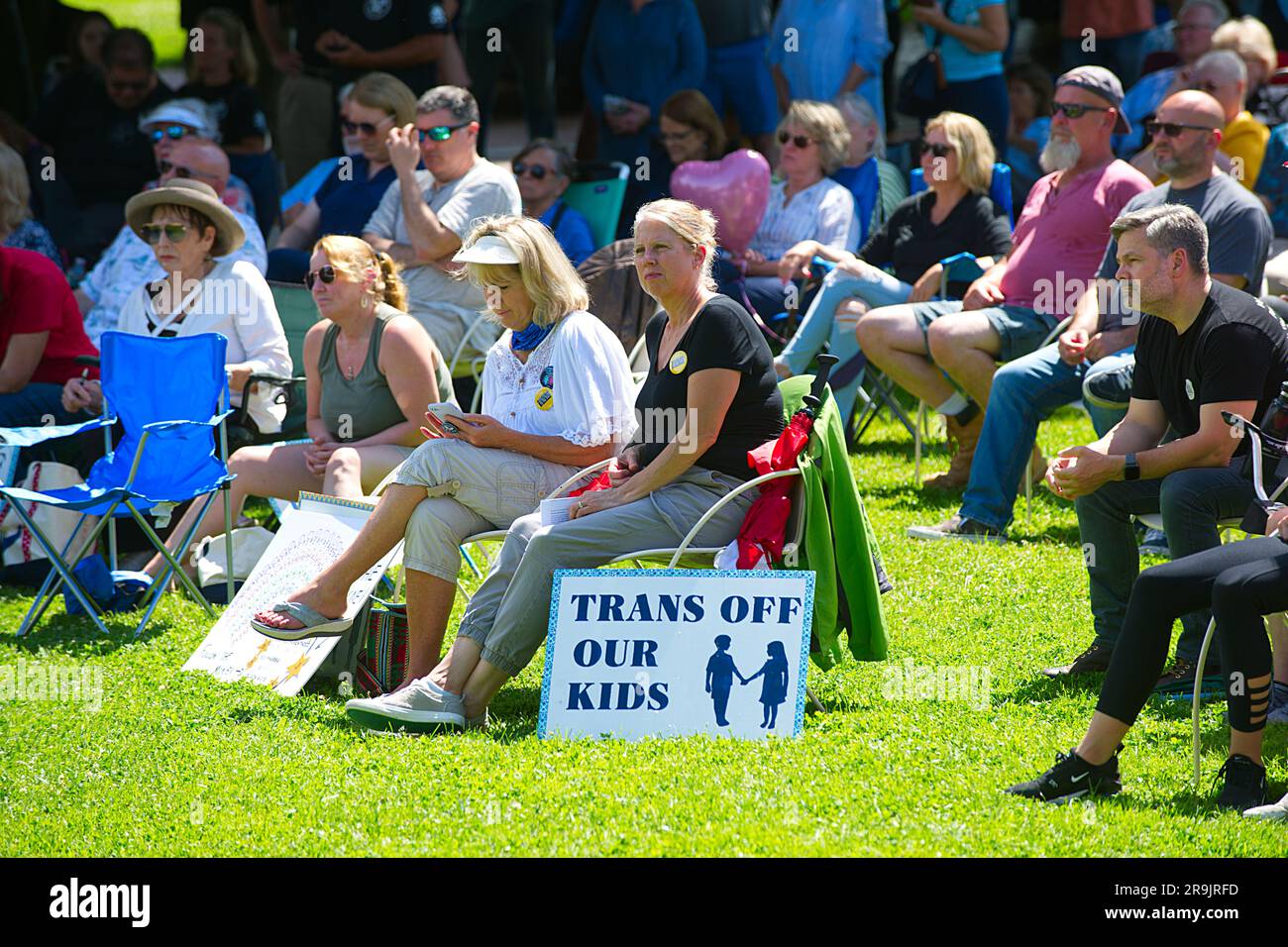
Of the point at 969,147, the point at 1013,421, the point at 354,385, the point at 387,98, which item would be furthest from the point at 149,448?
the point at 969,147

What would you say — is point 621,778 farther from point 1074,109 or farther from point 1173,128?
point 1074,109

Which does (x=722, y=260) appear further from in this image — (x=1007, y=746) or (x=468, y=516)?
(x=1007, y=746)

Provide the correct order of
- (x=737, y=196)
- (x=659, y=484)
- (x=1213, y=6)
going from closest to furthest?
(x=659, y=484)
(x=737, y=196)
(x=1213, y=6)

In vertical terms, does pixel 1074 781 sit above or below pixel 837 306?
below

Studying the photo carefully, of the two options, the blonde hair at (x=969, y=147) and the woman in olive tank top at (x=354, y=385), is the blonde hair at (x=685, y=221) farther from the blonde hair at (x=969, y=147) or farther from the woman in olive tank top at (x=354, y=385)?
the blonde hair at (x=969, y=147)

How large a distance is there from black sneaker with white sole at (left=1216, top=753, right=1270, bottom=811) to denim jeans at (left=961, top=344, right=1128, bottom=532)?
280cm

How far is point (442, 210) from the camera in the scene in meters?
8.27

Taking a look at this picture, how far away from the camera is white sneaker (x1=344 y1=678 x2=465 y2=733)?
4.94 meters

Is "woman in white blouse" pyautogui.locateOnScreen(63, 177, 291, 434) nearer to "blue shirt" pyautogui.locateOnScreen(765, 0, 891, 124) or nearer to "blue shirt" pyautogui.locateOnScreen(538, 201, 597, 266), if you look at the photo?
"blue shirt" pyautogui.locateOnScreen(538, 201, 597, 266)

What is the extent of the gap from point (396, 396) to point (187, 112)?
395 centimetres

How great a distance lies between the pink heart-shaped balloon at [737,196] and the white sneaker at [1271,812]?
17.4ft

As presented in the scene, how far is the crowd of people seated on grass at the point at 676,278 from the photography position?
495 centimetres

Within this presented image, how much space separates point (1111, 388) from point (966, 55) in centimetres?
480
